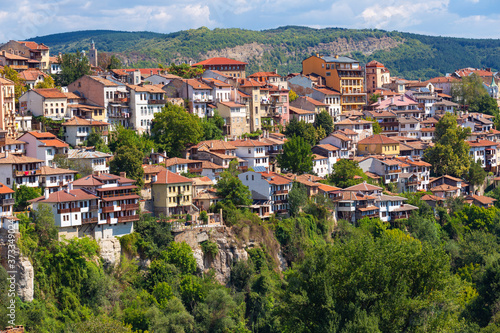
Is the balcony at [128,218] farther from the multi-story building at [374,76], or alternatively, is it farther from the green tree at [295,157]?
the multi-story building at [374,76]

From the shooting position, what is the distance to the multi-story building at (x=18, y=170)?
200 feet

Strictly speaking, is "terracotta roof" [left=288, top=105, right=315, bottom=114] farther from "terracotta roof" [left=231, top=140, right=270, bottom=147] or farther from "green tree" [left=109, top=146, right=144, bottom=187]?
"green tree" [left=109, top=146, right=144, bottom=187]

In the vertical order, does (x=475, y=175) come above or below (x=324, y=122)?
below

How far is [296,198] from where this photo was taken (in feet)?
237

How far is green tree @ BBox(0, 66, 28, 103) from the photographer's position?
76344 mm

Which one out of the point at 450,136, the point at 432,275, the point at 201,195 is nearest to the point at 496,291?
the point at 432,275

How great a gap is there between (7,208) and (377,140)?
48.1 metres

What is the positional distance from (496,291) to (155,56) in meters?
148

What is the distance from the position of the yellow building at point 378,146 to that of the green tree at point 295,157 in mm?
14204

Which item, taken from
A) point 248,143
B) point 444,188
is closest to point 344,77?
point 444,188

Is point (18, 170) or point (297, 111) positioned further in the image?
point (297, 111)

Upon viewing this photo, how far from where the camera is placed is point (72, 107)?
248 ft

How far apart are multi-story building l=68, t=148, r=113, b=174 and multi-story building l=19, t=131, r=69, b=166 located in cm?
97

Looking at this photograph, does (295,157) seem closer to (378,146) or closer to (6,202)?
(378,146)
